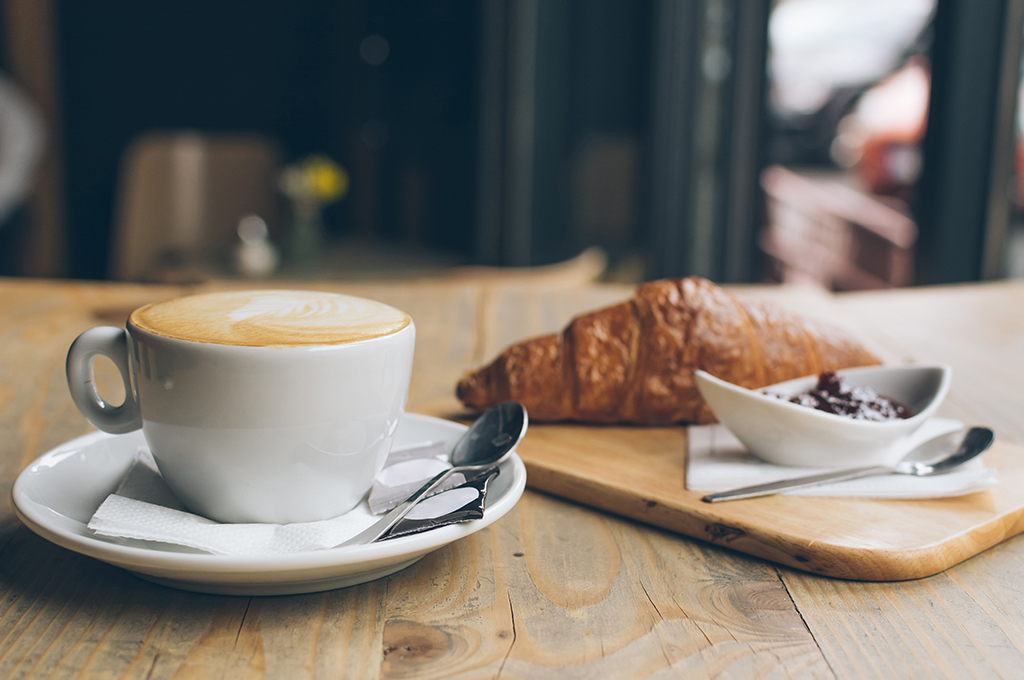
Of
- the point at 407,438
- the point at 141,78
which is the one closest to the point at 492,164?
the point at 141,78

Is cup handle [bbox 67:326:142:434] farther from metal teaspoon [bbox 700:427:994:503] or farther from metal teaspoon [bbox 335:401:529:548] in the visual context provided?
metal teaspoon [bbox 700:427:994:503]

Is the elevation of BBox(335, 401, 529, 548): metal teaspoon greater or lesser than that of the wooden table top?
greater

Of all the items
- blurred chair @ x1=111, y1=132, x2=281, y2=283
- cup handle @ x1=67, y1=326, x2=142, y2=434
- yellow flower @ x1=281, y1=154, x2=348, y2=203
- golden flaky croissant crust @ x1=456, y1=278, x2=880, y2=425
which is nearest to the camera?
cup handle @ x1=67, y1=326, x2=142, y2=434

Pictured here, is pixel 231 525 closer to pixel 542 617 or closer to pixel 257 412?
pixel 257 412

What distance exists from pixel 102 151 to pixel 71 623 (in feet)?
14.7

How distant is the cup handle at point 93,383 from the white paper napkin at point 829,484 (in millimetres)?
353

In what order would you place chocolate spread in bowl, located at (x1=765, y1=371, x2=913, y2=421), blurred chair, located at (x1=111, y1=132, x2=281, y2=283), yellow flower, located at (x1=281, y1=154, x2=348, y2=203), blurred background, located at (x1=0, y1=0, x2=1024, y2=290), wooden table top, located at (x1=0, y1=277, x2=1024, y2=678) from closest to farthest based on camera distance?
1. wooden table top, located at (x1=0, y1=277, x2=1024, y2=678)
2. chocolate spread in bowl, located at (x1=765, y1=371, x2=913, y2=421)
3. blurred background, located at (x1=0, y1=0, x2=1024, y2=290)
4. yellow flower, located at (x1=281, y1=154, x2=348, y2=203)
5. blurred chair, located at (x1=111, y1=132, x2=281, y2=283)

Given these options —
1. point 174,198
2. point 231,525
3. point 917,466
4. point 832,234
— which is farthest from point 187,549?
point 174,198

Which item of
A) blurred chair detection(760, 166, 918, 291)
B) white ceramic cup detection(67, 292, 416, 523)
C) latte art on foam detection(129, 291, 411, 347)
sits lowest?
blurred chair detection(760, 166, 918, 291)

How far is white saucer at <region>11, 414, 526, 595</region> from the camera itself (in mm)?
370

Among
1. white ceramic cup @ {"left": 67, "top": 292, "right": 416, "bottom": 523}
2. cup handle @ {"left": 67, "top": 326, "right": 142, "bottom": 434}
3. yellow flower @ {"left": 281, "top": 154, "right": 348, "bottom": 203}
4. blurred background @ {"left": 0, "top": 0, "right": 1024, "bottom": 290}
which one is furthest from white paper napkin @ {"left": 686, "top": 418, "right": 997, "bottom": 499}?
yellow flower @ {"left": 281, "top": 154, "right": 348, "bottom": 203}

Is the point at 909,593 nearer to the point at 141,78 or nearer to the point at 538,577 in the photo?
the point at 538,577

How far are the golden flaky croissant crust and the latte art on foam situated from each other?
228 mm

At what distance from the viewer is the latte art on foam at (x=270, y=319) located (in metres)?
0.42
